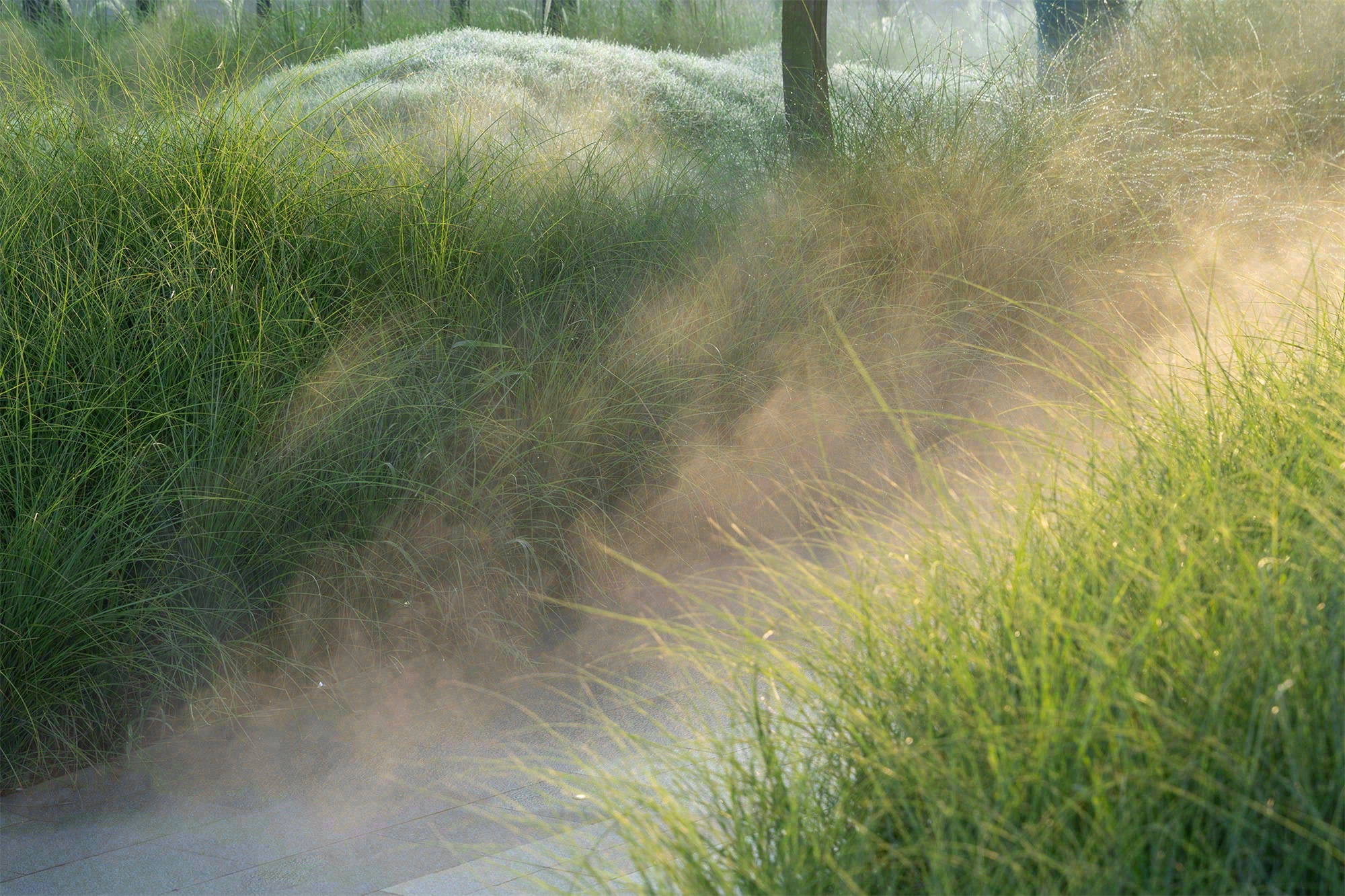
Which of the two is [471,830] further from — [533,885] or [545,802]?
[533,885]

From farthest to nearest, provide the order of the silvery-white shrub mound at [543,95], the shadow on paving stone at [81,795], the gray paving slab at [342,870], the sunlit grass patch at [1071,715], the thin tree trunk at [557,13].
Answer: the thin tree trunk at [557,13] < the silvery-white shrub mound at [543,95] < the shadow on paving stone at [81,795] < the gray paving slab at [342,870] < the sunlit grass patch at [1071,715]

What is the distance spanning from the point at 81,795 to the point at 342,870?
32.3 inches

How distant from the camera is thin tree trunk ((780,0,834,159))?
6.50m

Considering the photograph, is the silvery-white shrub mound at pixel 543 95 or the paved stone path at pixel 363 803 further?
the silvery-white shrub mound at pixel 543 95

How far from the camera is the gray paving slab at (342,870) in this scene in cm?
→ 257

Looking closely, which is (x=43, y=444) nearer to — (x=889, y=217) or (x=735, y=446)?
(x=735, y=446)

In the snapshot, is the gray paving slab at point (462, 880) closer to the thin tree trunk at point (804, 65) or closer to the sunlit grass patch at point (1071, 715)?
the sunlit grass patch at point (1071, 715)

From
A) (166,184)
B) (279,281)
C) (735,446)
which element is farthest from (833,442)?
(166,184)

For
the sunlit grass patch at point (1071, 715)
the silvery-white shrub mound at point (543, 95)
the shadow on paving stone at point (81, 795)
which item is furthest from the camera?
the silvery-white shrub mound at point (543, 95)

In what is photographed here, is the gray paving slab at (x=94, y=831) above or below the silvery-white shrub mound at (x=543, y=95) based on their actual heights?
below

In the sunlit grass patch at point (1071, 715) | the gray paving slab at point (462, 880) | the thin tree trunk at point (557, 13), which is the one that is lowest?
the gray paving slab at point (462, 880)

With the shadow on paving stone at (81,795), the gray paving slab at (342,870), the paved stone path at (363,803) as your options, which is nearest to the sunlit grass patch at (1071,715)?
the paved stone path at (363,803)

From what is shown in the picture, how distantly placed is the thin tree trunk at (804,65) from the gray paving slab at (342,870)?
174 inches

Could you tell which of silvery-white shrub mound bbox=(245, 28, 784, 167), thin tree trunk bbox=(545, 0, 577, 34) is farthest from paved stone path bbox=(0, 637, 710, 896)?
thin tree trunk bbox=(545, 0, 577, 34)
